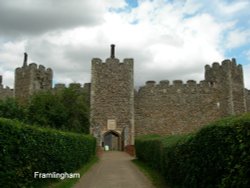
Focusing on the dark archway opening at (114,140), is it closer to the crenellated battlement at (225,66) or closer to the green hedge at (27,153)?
the crenellated battlement at (225,66)

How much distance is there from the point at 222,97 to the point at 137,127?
28.9 feet

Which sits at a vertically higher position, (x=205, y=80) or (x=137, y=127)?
(x=205, y=80)

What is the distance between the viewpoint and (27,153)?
7.49 meters

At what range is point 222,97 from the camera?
3275 cm

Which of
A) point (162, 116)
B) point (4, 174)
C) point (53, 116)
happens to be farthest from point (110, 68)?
point (4, 174)

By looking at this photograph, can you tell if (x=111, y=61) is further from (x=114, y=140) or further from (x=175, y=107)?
(x=114, y=140)

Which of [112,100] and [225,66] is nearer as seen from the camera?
[112,100]

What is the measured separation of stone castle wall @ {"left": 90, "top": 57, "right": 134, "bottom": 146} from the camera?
1195 inches

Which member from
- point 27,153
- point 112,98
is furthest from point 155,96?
point 27,153

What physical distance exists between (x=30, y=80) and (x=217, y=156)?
2957 cm

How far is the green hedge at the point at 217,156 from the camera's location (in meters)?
4.25

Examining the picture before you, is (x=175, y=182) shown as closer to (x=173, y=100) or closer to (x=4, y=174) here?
(x=4, y=174)

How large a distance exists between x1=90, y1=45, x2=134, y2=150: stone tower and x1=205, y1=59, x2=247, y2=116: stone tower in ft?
27.9

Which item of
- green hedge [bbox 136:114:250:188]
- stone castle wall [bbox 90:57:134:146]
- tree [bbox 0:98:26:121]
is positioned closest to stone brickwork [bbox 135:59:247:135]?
stone castle wall [bbox 90:57:134:146]
